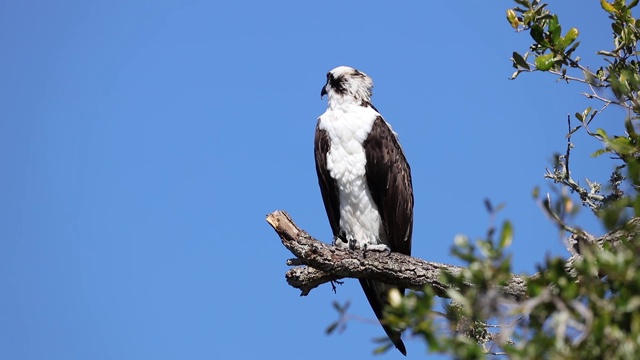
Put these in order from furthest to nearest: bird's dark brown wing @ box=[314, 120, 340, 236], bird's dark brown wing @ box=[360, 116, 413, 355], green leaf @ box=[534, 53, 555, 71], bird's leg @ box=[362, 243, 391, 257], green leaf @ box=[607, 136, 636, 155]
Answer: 1. bird's dark brown wing @ box=[314, 120, 340, 236]
2. bird's dark brown wing @ box=[360, 116, 413, 355]
3. bird's leg @ box=[362, 243, 391, 257]
4. green leaf @ box=[534, 53, 555, 71]
5. green leaf @ box=[607, 136, 636, 155]

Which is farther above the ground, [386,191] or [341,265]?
[386,191]

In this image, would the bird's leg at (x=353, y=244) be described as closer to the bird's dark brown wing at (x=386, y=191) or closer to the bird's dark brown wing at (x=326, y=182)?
the bird's dark brown wing at (x=386, y=191)

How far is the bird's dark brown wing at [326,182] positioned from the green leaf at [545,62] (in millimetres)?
2393

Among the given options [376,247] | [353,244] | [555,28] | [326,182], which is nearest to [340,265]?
[353,244]

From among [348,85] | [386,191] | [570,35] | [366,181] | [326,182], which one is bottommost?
[570,35]

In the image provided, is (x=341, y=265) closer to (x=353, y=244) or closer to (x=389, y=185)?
(x=353, y=244)

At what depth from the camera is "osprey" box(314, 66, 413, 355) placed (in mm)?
8086

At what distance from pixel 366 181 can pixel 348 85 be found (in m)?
1.00

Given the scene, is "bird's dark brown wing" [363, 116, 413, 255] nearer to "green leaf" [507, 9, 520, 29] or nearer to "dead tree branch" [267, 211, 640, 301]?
"dead tree branch" [267, 211, 640, 301]

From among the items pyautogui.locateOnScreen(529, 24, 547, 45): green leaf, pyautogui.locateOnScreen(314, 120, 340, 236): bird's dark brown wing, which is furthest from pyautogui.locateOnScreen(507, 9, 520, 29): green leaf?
pyautogui.locateOnScreen(314, 120, 340, 236): bird's dark brown wing

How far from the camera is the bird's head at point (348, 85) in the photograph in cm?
855

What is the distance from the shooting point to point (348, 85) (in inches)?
337

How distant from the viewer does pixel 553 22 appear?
6340 millimetres

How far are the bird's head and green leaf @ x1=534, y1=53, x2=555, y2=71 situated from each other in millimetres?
2461
